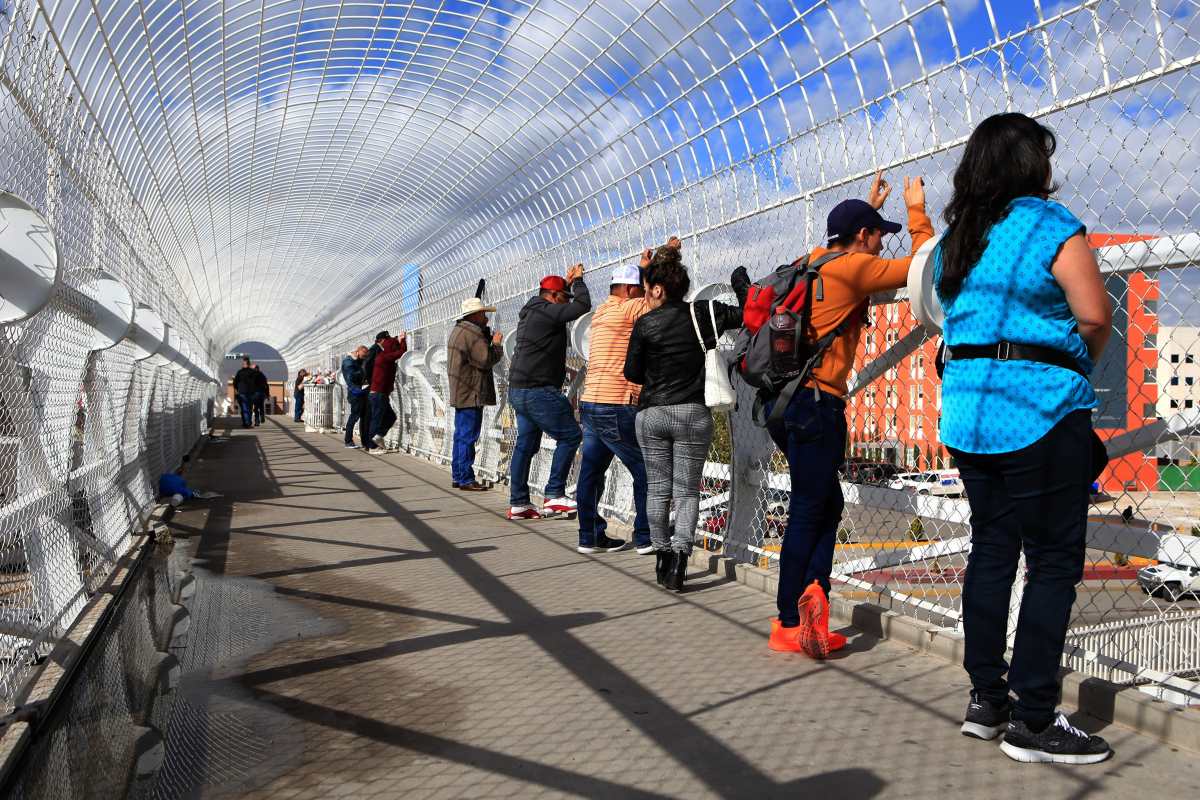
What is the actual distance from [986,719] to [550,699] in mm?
1367

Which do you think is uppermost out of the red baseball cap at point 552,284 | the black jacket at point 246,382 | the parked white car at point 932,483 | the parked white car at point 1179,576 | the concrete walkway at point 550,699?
the red baseball cap at point 552,284

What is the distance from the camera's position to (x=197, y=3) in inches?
372

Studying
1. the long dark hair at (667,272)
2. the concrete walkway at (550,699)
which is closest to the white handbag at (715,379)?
the long dark hair at (667,272)

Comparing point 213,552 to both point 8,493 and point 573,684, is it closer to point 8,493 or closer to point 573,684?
point 8,493

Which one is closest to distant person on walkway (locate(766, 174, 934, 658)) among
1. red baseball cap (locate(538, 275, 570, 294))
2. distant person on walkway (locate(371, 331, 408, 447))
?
red baseball cap (locate(538, 275, 570, 294))

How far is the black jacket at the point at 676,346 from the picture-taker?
5410 mm

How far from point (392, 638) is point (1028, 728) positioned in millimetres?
2474

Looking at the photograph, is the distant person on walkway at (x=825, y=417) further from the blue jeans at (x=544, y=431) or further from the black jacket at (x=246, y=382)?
the black jacket at (x=246, y=382)

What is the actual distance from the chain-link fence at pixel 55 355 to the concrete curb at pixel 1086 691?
2.96 meters

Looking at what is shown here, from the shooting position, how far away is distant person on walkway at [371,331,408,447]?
1557 centimetres

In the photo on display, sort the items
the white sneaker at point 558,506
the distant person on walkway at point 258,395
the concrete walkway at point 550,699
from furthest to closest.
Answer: the distant person on walkway at point 258,395, the white sneaker at point 558,506, the concrete walkway at point 550,699

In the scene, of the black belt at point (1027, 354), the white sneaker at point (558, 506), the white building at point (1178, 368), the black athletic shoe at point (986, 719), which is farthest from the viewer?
the white sneaker at point (558, 506)

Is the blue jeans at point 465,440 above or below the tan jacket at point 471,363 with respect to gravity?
below

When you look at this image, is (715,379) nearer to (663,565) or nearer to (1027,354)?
(663,565)
